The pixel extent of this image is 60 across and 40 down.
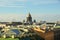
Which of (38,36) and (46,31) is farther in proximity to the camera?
(46,31)

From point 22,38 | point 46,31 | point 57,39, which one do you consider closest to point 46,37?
point 46,31

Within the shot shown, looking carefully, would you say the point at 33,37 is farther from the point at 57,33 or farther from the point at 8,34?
the point at 57,33

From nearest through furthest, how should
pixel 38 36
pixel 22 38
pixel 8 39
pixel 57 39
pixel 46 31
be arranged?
1. pixel 8 39
2. pixel 22 38
3. pixel 38 36
4. pixel 46 31
5. pixel 57 39

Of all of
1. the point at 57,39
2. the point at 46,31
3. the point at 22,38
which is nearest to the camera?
the point at 22,38

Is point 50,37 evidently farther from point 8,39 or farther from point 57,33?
point 8,39

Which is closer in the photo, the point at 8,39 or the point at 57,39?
the point at 8,39

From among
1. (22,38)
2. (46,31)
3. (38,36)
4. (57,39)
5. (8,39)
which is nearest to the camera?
(8,39)

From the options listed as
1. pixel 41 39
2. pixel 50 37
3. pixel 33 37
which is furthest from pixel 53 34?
pixel 33 37

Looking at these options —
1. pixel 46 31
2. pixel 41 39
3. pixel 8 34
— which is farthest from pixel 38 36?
pixel 8 34

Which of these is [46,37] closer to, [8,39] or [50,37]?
[50,37]
